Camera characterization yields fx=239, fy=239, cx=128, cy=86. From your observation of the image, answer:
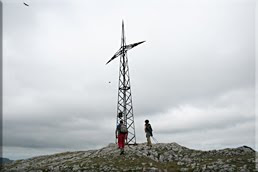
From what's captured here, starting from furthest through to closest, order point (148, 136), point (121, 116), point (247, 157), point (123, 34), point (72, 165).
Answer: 1. point (123, 34)
2. point (121, 116)
3. point (148, 136)
4. point (72, 165)
5. point (247, 157)

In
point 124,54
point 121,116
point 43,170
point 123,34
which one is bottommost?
point 43,170

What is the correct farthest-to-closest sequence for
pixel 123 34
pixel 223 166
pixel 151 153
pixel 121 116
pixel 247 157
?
pixel 123 34 < pixel 121 116 < pixel 151 153 < pixel 247 157 < pixel 223 166

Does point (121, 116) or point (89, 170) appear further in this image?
point (121, 116)

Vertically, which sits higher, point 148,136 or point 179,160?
A: point 148,136

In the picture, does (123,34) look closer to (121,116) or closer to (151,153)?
(121,116)

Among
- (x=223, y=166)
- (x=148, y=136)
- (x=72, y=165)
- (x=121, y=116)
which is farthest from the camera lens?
(x=121, y=116)

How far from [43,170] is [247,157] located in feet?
62.4

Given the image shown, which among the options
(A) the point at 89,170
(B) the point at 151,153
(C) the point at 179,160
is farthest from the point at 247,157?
(A) the point at 89,170

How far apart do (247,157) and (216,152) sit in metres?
3.75

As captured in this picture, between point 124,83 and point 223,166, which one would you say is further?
point 124,83

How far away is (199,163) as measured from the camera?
21.1 m

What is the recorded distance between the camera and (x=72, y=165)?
23.2 metres

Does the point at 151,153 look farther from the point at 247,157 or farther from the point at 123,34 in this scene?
the point at 123,34

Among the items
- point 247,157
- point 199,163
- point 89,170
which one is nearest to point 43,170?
→ point 89,170
